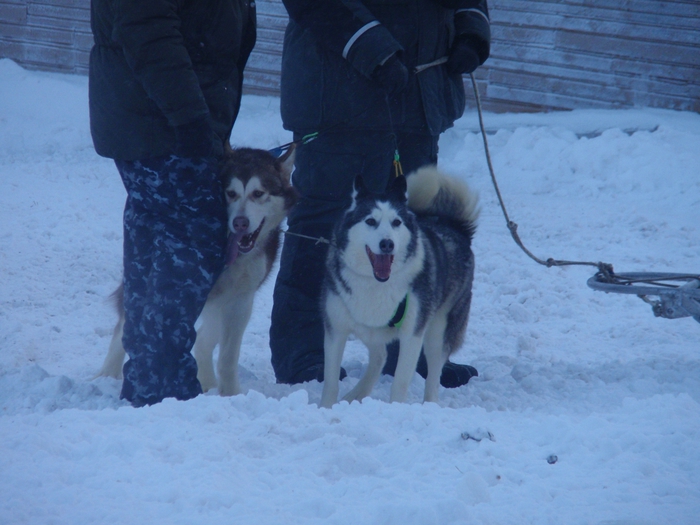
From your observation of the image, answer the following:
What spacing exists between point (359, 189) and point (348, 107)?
432mm

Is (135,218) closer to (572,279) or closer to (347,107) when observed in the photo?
(347,107)

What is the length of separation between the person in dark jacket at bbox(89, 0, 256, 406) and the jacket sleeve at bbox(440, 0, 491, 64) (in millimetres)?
1066

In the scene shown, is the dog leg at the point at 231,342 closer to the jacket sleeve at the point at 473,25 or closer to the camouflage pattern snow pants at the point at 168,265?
the camouflage pattern snow pants at the point at 168,265

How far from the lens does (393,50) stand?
9.75 ft

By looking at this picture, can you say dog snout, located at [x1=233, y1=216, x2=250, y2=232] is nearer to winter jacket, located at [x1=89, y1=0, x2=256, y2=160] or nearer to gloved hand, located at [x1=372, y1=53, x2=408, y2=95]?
winter jacket, located at [x1=89, y1=0, x2=256, y2=160]

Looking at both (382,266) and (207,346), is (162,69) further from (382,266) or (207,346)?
(207,346)

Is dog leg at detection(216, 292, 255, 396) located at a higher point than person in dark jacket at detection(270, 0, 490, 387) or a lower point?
lower

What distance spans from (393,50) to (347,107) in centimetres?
38

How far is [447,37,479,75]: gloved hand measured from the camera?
327 cm

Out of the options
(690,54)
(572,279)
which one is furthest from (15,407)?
(690,54)

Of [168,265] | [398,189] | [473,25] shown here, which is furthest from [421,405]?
[473,25]

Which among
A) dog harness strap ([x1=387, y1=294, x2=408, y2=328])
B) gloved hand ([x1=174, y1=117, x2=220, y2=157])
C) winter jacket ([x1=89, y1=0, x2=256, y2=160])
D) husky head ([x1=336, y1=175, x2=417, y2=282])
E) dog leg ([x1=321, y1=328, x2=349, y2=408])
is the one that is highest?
winter jacket ([x1=89, y1=0, x2=256, y2=160])

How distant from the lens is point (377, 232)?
115 inches

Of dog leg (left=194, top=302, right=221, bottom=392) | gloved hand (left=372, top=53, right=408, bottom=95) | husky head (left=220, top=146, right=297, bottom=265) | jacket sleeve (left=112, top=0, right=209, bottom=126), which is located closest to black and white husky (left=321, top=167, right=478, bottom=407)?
husky head (left=220, top=146, right=297, bottom=265)
